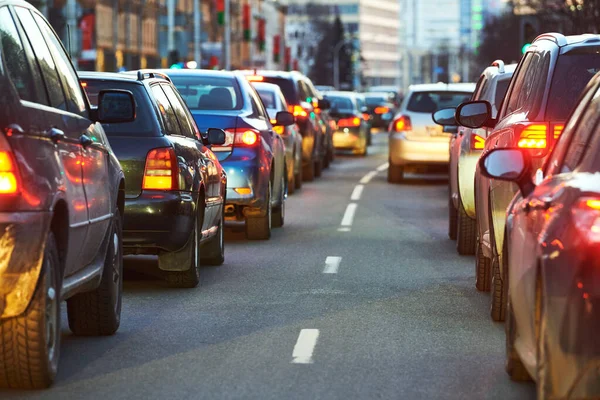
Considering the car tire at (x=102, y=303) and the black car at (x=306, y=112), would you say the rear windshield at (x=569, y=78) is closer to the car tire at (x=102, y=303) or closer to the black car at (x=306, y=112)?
the car tire at (x=102, y=303)

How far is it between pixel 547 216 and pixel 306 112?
20834 mm

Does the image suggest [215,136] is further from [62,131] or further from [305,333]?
[62,131]

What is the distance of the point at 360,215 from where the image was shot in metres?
20.4

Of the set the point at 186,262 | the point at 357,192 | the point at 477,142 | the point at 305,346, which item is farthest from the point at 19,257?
the point at 357,192

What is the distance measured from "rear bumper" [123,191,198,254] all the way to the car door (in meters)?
2.87

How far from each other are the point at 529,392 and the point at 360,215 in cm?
1300

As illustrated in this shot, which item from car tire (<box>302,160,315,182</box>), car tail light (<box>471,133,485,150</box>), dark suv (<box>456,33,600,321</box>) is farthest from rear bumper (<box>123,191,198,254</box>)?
car tire (<box>302,160,315,182</box>)

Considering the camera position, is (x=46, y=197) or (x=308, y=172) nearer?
(x=46, y=197)

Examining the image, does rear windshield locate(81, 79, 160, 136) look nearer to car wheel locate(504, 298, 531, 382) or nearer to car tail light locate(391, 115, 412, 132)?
car wheel locate(504, 298, 531, 382)

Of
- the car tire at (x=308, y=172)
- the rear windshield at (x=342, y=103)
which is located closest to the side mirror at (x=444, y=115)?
the car tire at (x=308, y=172)

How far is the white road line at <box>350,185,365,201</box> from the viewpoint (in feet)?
79.7

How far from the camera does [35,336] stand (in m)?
7.16

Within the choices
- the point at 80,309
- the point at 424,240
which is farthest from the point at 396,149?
the point at 80,309

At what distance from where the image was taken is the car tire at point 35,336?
710 cm
